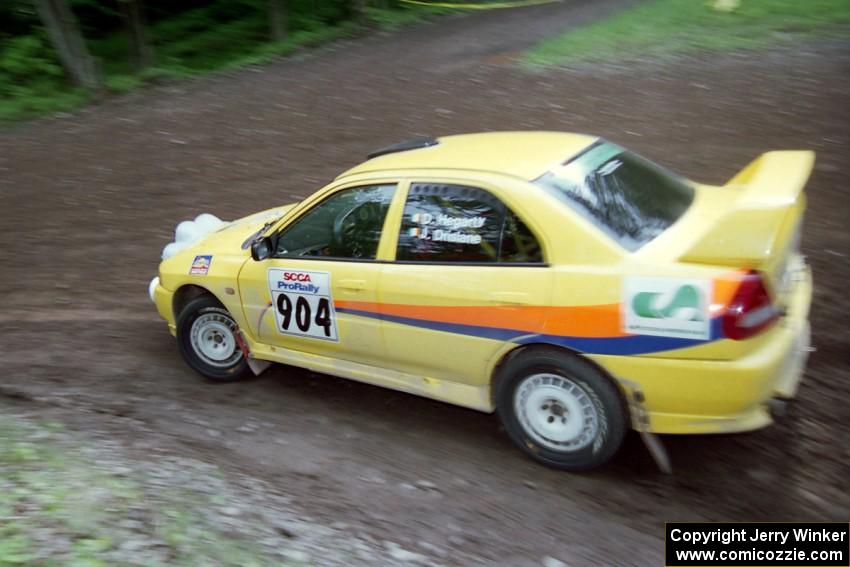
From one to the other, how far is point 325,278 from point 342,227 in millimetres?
349

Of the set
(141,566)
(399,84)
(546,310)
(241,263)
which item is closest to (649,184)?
(546,310)

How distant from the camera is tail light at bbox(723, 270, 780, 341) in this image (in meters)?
3.64

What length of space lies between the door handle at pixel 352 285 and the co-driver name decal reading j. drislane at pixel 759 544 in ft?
7.28

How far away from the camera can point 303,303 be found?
5.05 metres

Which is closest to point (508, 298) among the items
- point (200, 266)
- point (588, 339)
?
point (588, 339)

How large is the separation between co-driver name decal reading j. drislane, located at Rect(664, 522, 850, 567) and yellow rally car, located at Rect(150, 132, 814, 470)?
0.52 metres

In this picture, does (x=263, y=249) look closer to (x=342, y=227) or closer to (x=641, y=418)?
(x=342, y=227)

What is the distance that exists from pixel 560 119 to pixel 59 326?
706 centimetres

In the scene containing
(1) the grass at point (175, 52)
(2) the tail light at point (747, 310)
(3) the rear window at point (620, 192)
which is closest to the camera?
(2) the tail light at point (747, 310)

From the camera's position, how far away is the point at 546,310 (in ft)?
13.4

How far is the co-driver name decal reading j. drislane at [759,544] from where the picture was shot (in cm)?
368

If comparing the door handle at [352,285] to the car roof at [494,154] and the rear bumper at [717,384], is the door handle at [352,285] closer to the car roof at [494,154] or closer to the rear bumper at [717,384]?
the car roof at [494,154]

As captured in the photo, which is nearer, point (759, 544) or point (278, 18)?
point (759, 544)

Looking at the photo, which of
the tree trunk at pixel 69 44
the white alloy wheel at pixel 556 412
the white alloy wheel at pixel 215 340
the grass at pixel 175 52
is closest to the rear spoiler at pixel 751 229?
the white alloy wheel at pixel 556 412
